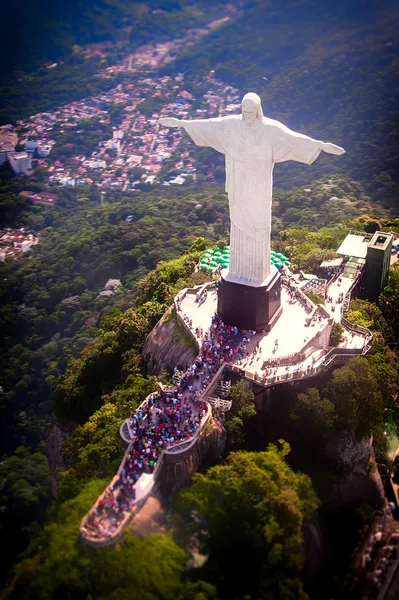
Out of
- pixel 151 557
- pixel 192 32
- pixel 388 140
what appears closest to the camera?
pixel 151 557

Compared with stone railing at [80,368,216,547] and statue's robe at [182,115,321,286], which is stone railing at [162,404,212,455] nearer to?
stone railing at [80,368,216,547]

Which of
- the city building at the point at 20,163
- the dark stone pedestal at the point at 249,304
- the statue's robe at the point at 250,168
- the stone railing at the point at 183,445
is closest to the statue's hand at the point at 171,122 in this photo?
the statue's robe at the point at 250,168

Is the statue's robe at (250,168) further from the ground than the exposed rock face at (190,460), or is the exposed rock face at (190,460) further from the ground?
the statue's robe at (250,168)

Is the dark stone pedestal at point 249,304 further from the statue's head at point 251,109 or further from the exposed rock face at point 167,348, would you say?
the statue's head at point 251,109

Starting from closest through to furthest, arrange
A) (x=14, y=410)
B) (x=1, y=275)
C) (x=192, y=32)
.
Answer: (x=14, y=410) → (x=1, y=275) → (x=192, y=32)

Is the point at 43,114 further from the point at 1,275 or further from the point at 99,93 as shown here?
the point at 1,275

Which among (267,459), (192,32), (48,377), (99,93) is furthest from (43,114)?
(267,459)
